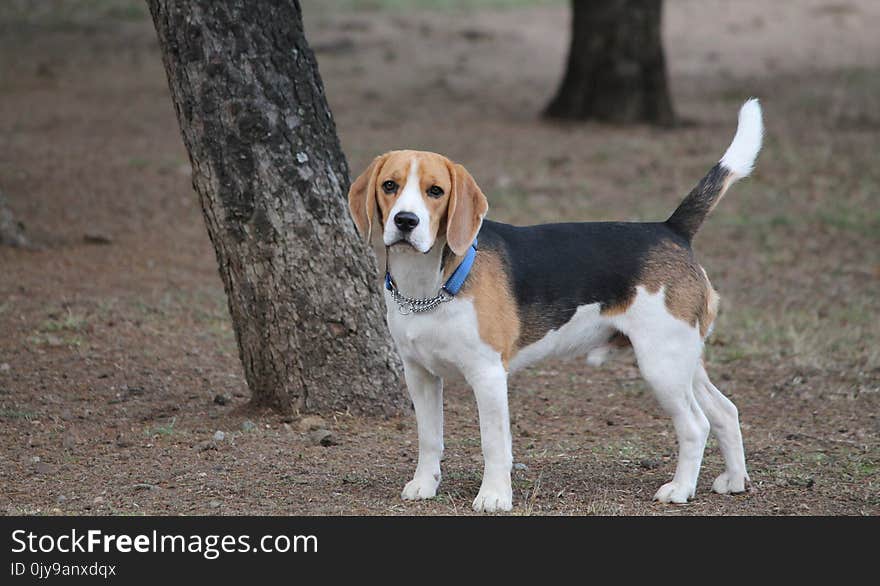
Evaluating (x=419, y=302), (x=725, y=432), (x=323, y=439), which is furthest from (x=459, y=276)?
(x=323, y=439)

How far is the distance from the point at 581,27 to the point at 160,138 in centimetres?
502

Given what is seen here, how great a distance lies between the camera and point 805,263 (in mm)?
10422

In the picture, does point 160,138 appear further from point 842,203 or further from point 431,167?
point 431,167

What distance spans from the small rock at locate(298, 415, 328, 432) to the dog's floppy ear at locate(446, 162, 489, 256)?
73.3 inches

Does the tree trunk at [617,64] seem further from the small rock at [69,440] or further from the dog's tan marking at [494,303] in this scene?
the dog's tan marking at [494,303]

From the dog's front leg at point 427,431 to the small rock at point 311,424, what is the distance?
105 centimetres

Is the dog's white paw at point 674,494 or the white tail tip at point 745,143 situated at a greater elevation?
the white tail tip at point 745,143

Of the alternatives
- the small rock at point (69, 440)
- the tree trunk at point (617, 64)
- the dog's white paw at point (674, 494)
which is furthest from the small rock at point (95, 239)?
the tree trunk at point (617, 64)

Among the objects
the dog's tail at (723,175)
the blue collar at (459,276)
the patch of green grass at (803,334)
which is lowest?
the patch of green grass at (803,334)

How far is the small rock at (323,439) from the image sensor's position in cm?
606

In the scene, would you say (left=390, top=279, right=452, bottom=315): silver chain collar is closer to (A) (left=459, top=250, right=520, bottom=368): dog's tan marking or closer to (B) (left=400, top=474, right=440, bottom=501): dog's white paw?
(A) (left=459, top=250, right=520, bottom=368): dog's tan marking

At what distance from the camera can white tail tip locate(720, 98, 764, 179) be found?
5418 mm

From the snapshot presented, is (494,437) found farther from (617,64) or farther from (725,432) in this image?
(617,64)

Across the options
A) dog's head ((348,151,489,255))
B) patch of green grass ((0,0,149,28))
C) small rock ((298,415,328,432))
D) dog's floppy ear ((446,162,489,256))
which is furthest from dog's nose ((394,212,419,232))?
patch of green grass ((0,0,149,28))
